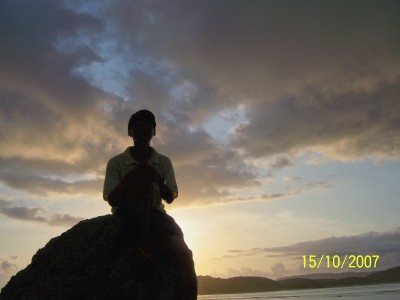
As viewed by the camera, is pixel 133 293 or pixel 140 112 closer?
pixel 133 293

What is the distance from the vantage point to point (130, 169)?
562 centimetres

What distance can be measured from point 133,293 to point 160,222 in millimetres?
986

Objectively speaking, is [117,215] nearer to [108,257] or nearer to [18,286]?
[108,257]

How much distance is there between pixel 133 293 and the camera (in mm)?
5047

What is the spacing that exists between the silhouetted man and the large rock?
21 cm

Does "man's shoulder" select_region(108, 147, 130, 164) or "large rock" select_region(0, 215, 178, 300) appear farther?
"man's shoulder" select_region(108, 147, 130, 164)

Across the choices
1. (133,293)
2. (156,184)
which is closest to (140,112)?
(156,184)

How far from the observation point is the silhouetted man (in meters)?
4.93

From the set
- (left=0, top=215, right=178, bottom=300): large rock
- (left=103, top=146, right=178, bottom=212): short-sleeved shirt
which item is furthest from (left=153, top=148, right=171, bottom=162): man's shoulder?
(left=0, top=215, right=178, bottom=300): large rock

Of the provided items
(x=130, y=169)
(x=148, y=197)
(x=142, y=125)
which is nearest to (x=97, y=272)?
(x=148, y=197)

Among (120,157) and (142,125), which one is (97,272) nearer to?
(120,157)

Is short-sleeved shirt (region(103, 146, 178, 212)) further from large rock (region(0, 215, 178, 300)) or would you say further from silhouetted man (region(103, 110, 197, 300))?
large rock (region(0, 215, 178, 300))

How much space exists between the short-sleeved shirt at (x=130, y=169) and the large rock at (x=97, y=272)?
20.6 inches

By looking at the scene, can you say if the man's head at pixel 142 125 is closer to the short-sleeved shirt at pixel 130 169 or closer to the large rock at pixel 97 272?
the short-sleeved shirt at pixel 130 169
